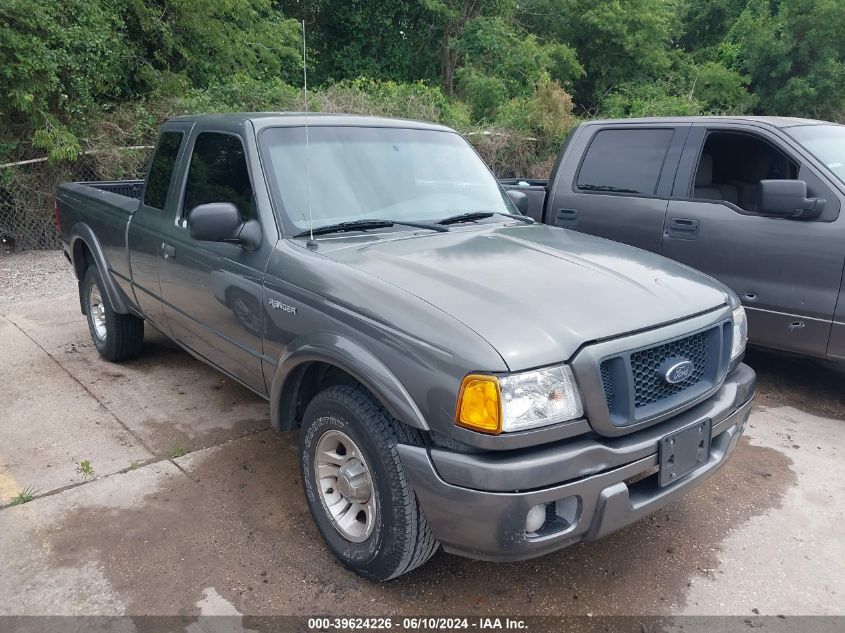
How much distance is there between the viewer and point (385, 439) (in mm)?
2496

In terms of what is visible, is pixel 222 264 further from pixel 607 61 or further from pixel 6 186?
pixel 607 61

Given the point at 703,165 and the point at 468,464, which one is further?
the point at 703,165

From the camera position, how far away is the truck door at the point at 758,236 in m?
4.44

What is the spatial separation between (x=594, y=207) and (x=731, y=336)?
2.91 metres

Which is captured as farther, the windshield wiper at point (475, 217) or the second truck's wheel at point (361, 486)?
the windshield wiper at point (475, 217)

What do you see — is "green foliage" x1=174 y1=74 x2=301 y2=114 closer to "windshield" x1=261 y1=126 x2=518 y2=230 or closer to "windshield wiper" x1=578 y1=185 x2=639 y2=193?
"windshield wiper" x1=578 y1=185 x2=639 y2=193

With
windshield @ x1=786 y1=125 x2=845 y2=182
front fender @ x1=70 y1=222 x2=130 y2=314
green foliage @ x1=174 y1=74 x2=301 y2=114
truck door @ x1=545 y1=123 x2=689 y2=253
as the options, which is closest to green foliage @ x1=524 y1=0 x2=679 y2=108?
green foliage @ x1=174 y1=74 x2=301 y2=114

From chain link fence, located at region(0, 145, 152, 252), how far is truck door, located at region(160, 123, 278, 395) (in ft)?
19.9

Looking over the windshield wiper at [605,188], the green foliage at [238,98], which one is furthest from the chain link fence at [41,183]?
the windshield wiper at [605,188]

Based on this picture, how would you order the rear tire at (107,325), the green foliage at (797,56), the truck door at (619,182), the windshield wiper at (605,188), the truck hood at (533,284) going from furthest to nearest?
1. the green foliage at (797,56)
2. the windshield wiper at (605,188)
3. the truck door at (619,182)
4. the rear tire at (107,325)
5. the truck hood at (533,284)

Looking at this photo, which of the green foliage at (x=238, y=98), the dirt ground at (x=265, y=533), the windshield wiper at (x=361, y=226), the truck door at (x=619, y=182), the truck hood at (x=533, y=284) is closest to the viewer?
the truck hood at (x=533, y=284)

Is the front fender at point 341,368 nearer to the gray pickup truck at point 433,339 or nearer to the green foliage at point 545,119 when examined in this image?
the gray pickup truck at point 433,339

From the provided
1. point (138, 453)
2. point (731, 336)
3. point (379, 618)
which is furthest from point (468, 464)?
point (138, 453)

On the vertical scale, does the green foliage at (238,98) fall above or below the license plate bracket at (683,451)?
above
